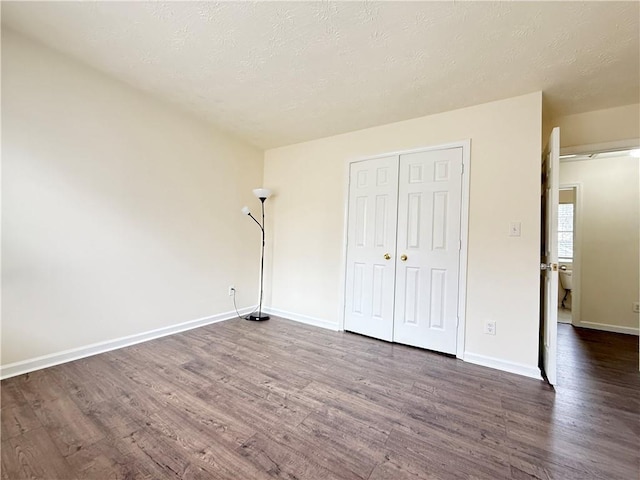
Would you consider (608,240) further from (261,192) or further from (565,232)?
(261,192)

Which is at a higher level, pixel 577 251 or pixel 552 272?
pixel 577 251

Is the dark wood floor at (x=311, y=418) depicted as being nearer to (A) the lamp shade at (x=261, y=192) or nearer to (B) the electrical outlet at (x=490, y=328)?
(B) the electrical outlet at (x=490, y=328)

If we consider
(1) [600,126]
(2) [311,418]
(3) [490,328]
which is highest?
(1) [600,126]

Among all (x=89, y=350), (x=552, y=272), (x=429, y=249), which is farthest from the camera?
(x=429, y=249)

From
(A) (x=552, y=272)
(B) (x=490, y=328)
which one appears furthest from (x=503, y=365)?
(A) (x=552, y=272)

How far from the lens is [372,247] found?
310 cm

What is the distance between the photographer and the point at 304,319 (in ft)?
11.7

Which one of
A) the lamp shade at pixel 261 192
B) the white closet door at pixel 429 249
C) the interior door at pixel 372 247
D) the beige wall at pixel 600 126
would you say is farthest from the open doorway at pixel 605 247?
the lamp shade at pixel 261 192

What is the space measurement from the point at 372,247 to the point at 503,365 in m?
1.62

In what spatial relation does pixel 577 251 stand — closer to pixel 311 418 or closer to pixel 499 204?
pixel 499 204

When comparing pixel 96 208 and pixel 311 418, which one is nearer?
pixel 311 418

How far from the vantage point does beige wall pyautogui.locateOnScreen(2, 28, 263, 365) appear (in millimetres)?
1945

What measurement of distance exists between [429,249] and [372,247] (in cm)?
64

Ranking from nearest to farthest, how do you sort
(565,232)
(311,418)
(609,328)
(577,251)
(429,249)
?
(311,418) → (429,249) → (609,328) → (577,251) → (565,232)
